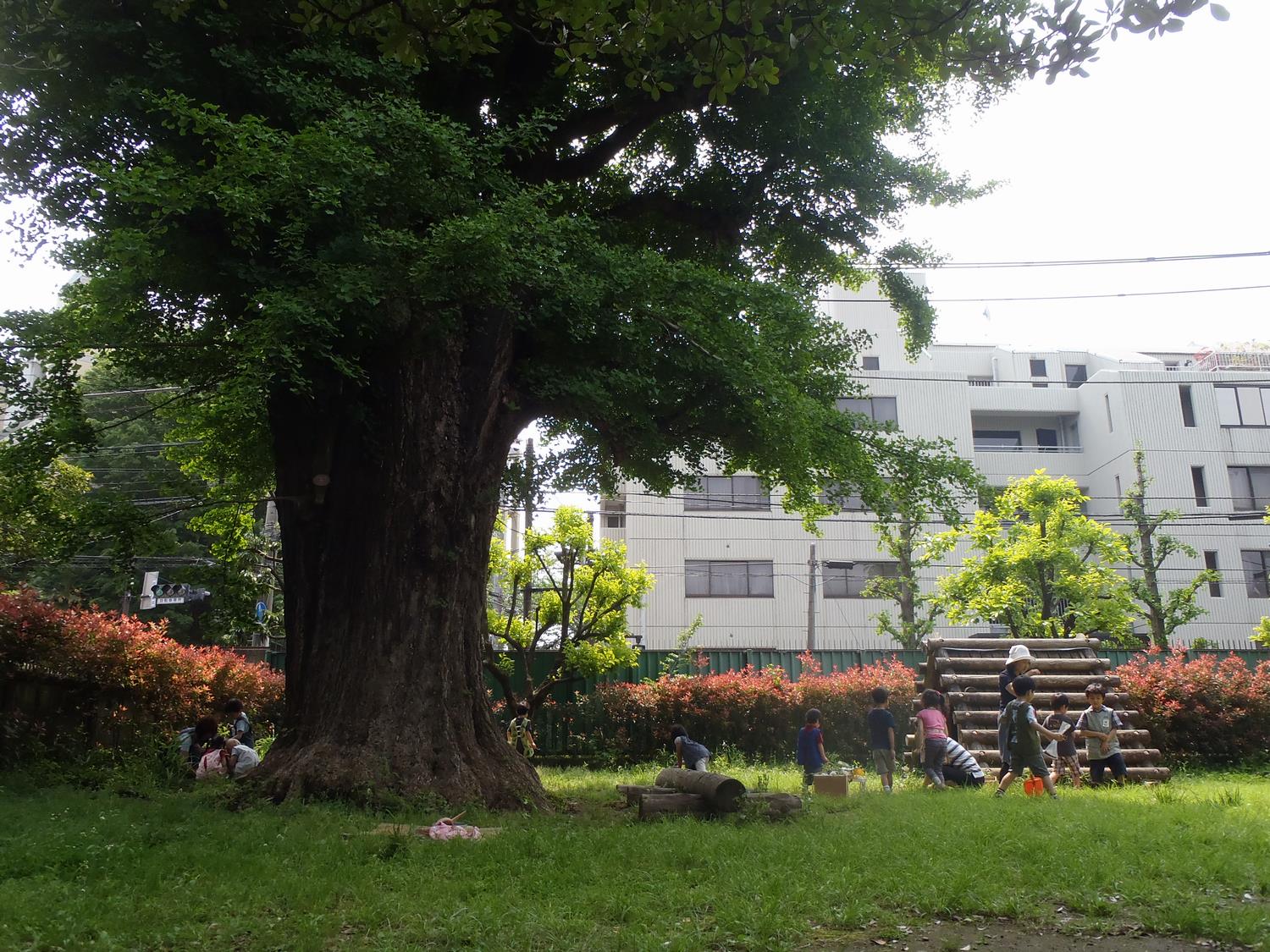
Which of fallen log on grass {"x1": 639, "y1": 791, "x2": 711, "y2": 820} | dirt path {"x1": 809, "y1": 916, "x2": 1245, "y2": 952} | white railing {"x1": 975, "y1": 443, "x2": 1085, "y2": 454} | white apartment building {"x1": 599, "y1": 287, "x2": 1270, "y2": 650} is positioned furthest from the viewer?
white railing {"x1": 975, "y1": 443, "x2": 1085, "y2": 454}

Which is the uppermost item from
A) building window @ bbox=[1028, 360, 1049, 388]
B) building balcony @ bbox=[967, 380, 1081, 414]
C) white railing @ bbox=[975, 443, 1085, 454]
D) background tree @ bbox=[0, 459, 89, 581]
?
building window @ bbox=[1028, 360, 1049, 388]

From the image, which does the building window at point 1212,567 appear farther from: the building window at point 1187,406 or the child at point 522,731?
the child at point 522,731

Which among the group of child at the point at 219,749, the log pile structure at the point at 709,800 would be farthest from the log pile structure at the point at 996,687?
the group of child at the point at 219,749

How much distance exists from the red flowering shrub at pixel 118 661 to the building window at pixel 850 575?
20539 mm

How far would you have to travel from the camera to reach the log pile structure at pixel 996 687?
48.3 ft

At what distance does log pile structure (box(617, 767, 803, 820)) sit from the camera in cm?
928

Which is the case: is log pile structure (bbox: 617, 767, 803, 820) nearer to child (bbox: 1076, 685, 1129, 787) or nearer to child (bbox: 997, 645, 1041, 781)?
child (bbox: 997, 645, 1041, 781)

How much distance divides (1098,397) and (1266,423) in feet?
19.5

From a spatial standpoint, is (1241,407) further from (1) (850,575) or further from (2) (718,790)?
(2) (718,790)

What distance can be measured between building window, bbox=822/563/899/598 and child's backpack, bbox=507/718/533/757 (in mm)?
18107

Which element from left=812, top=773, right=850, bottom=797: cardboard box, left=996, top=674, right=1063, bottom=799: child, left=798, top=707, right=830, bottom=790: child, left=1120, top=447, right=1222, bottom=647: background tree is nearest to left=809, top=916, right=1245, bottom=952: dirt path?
left=996, top=674, right=1063, bottom=799: child

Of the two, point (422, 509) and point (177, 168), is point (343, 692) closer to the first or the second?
point (422, 509)

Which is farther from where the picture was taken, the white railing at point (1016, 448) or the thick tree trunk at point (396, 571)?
the white railing at point (1016, 448)

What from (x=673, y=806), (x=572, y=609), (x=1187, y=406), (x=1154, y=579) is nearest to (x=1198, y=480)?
(x=1187, y=406)
